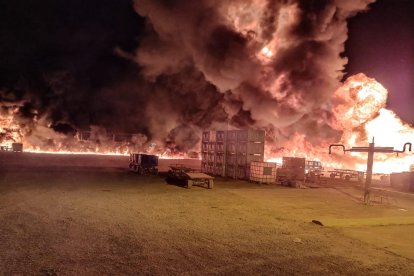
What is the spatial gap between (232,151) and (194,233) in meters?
16.8

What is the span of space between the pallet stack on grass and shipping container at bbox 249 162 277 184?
130 centimetres

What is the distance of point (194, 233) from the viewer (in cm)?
989

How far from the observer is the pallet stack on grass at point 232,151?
25.1 metres

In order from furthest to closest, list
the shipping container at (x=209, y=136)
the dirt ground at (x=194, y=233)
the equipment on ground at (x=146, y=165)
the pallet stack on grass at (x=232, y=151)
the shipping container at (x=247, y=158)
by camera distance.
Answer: the shipping container at (x=209, y=136)
the equipment on ground at (x=146, y=165)
the pallet stack on grass at (x=232, y=151)
the shipping container at (x=247, y=158)
the dirt ground at (x=194, y=233)

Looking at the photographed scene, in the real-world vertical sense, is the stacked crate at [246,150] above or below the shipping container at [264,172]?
above

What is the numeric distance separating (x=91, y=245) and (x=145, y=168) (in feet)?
59.3

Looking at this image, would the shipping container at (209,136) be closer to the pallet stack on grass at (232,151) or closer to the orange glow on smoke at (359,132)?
the pallet stack on grass at (232,151)

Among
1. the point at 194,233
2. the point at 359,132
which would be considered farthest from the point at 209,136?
the point at 194,233

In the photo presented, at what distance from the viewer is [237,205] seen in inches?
582

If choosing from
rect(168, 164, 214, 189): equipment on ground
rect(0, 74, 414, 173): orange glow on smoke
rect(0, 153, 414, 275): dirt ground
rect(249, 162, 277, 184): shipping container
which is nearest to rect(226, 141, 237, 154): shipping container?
rect(249, 162, 277, 184): shipping container

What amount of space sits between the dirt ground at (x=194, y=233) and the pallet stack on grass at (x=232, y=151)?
773 centimetres

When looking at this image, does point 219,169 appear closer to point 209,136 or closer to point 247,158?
point 209,136

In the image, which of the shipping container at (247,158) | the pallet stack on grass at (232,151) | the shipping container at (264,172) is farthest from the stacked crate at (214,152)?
the shipping container at (264,172)

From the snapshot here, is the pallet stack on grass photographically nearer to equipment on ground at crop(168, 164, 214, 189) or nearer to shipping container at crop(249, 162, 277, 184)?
shipping container at crop(249, 162, 277, 184)
